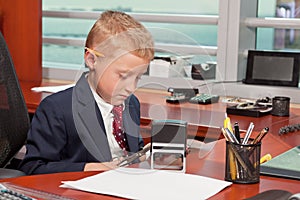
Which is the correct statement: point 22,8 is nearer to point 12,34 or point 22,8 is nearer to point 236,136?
point 12,34

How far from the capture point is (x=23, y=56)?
3670 mm

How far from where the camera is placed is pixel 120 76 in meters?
1.85

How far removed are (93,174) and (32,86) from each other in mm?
1773

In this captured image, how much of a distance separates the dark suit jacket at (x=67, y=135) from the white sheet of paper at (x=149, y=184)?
0.65ft

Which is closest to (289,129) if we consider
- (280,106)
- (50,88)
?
(280,106)

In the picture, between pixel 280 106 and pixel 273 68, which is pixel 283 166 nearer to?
pixel 280 106

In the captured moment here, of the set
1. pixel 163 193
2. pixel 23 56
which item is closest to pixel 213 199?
pixel 163 193

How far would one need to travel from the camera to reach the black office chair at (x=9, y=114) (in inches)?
89.4

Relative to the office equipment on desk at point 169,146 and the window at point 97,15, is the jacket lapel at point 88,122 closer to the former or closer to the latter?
the office equipment on desk at point 169,146

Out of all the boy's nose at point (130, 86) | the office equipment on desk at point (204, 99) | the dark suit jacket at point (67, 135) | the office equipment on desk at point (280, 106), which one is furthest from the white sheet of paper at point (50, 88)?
the boy's nose at point (130, 86)

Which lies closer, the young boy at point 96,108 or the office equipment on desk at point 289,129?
the young boy at point 96,108

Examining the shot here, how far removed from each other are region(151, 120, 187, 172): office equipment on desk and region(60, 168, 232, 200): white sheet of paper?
2 centimetres

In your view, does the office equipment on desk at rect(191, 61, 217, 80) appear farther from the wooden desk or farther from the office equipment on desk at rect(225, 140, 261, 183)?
the office equipment on desk at rect(225, 140, 261, 183)

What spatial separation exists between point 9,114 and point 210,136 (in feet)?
2.27
